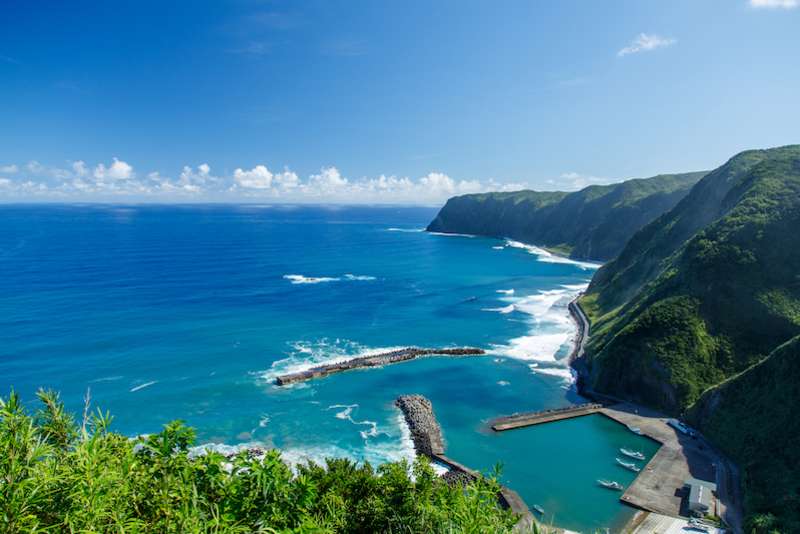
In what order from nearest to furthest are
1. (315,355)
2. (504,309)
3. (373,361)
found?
(373,361) < (315,355) < (504,309)

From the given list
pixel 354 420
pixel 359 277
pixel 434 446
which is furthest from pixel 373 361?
pixel 359 277

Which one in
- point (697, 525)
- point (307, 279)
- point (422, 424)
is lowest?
point (422, 424)

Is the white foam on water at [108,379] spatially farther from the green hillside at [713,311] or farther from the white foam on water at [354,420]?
the green hillside at [713,311]

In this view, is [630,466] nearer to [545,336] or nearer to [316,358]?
[545,336]

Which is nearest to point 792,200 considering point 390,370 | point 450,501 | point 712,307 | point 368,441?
point 712,307

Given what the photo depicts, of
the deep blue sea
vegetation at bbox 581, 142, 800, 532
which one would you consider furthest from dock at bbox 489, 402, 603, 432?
vegetation at bbox 581, 142, 800, 532

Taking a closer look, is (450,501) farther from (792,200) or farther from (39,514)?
(792,200)
